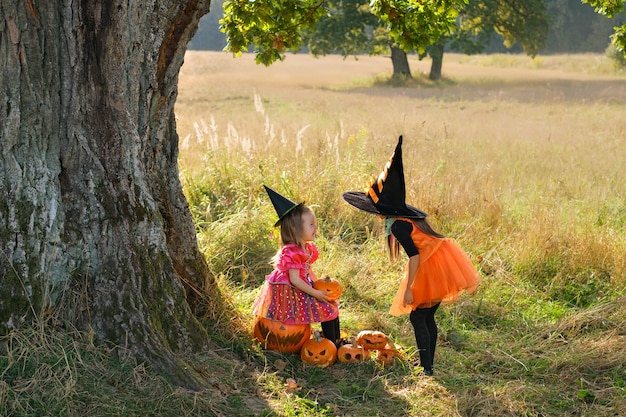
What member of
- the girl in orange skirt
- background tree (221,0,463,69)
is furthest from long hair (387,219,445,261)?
background tree (221,0,463,69)

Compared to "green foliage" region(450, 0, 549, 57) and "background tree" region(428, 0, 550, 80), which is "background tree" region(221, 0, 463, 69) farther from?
"green foliage" region(450, 0, 549, 57)

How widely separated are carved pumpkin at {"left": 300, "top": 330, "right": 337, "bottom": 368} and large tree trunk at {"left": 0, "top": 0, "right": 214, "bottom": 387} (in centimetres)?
78

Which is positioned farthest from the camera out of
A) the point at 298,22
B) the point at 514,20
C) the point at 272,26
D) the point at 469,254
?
the point at 514,20

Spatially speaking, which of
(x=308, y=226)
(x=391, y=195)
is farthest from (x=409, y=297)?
(x=308, y=226)

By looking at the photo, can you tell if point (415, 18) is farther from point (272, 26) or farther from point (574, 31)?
point (574, 31)

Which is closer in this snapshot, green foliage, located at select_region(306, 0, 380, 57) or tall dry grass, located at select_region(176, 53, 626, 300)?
tall dry grass, located at select_region(176, 53, 626, 300)

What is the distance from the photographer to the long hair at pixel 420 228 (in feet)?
15.8

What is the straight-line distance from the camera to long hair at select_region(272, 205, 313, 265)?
4.80 meters

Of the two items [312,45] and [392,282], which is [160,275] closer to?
[392,282]

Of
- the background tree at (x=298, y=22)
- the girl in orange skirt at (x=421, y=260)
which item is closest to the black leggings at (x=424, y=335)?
the girl in orange skirt at (x=421, y=260)

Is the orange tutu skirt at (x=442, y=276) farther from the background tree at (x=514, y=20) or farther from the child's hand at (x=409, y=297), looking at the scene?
the background tree at (x=514, y=20)

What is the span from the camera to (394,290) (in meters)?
6.47

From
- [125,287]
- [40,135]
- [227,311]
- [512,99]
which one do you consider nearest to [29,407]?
[125,287]

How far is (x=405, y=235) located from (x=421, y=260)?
0.19m
